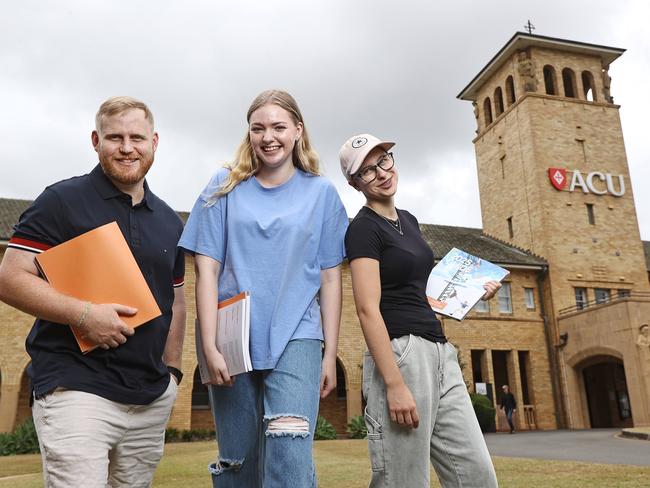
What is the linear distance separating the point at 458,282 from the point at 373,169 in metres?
0.92

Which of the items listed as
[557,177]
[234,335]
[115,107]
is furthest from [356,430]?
[115,107]

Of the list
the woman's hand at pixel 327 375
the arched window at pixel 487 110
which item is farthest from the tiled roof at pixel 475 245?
the woman's hand at pixel 327 375

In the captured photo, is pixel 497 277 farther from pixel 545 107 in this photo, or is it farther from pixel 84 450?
pixel 545 107

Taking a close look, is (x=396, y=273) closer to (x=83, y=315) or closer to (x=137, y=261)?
(x=137, y=261)

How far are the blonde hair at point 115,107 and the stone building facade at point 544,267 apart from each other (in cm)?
2144

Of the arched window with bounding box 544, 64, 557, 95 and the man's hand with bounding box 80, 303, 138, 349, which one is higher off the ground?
the arched window with bounding box 544, 64, 557, 95

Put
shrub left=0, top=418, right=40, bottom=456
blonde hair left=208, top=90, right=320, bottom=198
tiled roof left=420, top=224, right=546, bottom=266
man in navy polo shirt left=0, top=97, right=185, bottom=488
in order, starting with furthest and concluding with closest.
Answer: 1. tiled roof left=420, top=224, right=546, bottom=266
2. shrub left=0, top=418, right=40, bottom=456
3. blonde hair left=208, top=90, right=320, bottom=198
4. man in navy polo shirt left=0, top=97, right=185, bottom=488

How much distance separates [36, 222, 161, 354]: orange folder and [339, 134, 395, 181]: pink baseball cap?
135 centimetres

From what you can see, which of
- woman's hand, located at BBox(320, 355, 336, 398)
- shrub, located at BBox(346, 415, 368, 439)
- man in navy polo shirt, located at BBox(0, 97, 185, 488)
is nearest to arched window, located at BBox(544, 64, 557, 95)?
shrub, located at BBox(346, 415, 368, 439)

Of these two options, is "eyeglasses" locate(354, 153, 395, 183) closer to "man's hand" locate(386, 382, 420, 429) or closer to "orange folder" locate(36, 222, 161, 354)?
"man's hand" locate(386, 382, 420, 429)

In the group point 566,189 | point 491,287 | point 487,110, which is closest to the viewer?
point 491,287

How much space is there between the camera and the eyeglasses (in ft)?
11.3

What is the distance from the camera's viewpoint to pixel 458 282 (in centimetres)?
378

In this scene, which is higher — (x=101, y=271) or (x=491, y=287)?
(x=491, y=287)
